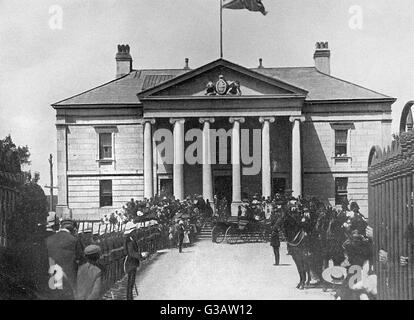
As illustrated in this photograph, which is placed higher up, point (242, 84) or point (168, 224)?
point (242, 84)

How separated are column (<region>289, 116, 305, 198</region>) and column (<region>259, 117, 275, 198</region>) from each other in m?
1.19

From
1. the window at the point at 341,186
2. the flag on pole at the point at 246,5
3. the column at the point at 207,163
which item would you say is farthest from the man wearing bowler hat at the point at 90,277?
the window at the point at 341,186

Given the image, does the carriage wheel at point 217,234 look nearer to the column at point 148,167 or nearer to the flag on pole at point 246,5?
the column at point 148,167

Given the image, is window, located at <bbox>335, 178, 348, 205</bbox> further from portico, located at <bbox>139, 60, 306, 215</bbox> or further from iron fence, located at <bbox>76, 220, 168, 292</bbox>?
portico, located at <bbox>139, 60, 306, 215</bbox>

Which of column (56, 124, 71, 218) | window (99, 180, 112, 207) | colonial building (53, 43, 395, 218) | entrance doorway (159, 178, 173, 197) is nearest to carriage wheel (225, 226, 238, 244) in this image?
colonial building (53, 43, 395, 218)

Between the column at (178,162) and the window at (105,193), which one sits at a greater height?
the column at (178,162)

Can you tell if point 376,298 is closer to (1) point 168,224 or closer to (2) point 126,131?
(1) point 168,224

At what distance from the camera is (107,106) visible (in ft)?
65.7

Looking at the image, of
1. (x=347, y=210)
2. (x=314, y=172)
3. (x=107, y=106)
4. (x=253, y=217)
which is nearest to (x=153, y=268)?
(x=347, y=210)

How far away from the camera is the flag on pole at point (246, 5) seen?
13.1 m

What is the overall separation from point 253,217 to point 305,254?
6.48 meters

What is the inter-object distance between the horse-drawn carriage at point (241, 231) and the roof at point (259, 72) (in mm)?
5632

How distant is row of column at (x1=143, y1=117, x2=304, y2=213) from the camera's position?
18167 millimetres

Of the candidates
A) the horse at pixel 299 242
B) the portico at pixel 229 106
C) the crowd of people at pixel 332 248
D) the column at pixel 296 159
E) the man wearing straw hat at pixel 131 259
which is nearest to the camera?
the crowd of people at pixel 332 248
